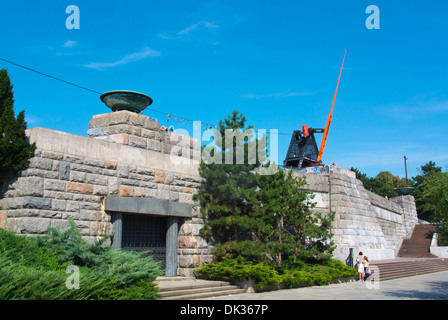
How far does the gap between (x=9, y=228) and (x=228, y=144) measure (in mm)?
7772

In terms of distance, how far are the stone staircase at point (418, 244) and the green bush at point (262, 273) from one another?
1915 centimetres

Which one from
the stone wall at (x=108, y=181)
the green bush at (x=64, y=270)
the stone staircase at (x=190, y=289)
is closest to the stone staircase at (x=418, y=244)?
the stone wall at (x=108, y=181)

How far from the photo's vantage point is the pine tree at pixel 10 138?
36.0ft

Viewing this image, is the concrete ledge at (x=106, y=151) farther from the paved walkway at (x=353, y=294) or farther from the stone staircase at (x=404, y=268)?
the stone staircase at (x=404, y=268)

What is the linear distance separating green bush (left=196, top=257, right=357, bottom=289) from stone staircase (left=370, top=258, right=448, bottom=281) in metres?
4.78

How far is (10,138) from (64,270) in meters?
4.07

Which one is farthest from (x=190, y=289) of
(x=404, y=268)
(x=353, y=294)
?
(x=404, y=268)

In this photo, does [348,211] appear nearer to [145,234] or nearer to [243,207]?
[243,207]

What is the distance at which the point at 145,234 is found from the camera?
1424 centimetres

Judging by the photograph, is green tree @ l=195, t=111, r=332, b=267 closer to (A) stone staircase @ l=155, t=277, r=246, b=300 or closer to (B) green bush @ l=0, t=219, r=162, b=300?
(A) stone staircase @ l=155, t=277, r=246, b=300

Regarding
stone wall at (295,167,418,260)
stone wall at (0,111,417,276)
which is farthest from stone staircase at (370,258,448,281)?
stone wall at (0,111,417,276)

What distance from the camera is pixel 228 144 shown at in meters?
15.6

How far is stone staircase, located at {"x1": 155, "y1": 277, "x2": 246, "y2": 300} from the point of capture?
1157 cm
